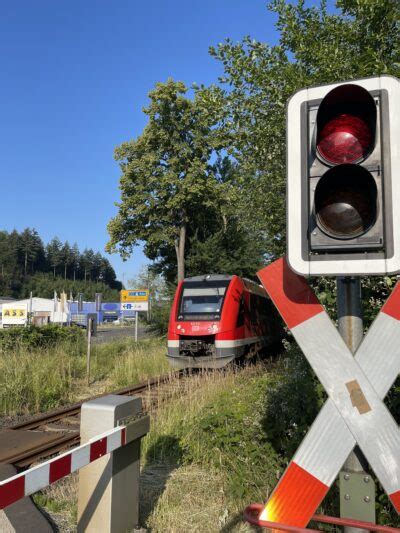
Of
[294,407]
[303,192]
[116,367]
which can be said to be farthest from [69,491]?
[116,367]

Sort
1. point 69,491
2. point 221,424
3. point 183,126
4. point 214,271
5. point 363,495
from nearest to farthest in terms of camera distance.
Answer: point 363,495
point 69,491
point 221,424
point 214,271
point 183,126

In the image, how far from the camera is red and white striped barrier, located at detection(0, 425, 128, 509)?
212 centimetres

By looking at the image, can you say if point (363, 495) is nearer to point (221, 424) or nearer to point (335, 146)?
point (335, 146)

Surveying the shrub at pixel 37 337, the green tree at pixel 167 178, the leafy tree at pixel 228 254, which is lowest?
the shrub at pixel 37 337

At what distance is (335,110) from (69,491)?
4153 mm

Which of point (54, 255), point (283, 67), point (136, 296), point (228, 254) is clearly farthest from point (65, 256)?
point (283, 67)

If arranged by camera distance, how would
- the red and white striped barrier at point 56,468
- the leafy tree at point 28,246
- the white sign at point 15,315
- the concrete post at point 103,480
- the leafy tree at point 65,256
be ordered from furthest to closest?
the leafy tree at point 65,256
the leafy tree at point 28,246
the white sign at point 15,315
the concrete post at point 103,480
the red and white striped barrier at point 56,468

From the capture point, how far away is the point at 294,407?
165 inches

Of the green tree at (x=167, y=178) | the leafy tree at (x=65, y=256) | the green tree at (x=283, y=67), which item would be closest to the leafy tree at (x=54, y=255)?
the leafy tree at (x=65, y=256)

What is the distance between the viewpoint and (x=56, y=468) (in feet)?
7.89

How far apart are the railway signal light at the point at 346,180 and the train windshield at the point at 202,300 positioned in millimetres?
10805

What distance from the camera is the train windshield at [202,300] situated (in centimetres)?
1302

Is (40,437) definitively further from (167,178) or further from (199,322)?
(167,178)

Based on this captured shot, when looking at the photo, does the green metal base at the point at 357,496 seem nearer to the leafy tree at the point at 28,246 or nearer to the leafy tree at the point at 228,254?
the leafy tree at the point at 228,254
